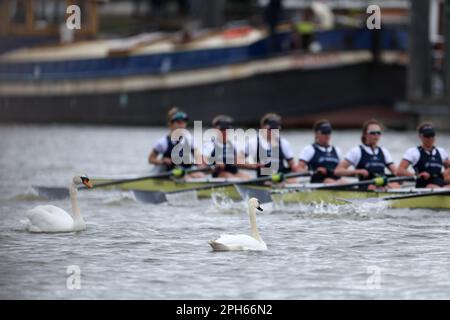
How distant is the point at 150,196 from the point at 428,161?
6054mm

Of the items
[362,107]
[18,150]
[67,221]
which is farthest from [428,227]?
[362,107]

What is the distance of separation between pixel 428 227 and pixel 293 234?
2.59m

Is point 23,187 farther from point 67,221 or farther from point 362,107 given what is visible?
point 362,107

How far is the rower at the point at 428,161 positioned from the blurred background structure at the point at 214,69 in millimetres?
26675

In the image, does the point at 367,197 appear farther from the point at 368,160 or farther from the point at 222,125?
the point at 222,125

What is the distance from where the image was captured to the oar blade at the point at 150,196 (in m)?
31.2

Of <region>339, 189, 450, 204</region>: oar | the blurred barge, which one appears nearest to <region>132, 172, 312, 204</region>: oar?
<region>339, 189, 450, 204</region>: oar

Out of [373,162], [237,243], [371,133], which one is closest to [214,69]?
[373,162]

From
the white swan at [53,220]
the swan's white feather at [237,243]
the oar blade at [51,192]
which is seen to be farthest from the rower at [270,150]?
the swan's white feather at [237,243]

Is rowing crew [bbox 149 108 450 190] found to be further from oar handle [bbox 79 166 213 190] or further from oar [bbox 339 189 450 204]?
oar [bbox 339 189 450 204]

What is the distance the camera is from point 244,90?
2475 inches

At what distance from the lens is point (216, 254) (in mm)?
23234

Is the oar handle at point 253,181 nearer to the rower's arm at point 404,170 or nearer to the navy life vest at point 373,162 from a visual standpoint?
the navy life vest at point 373,162
